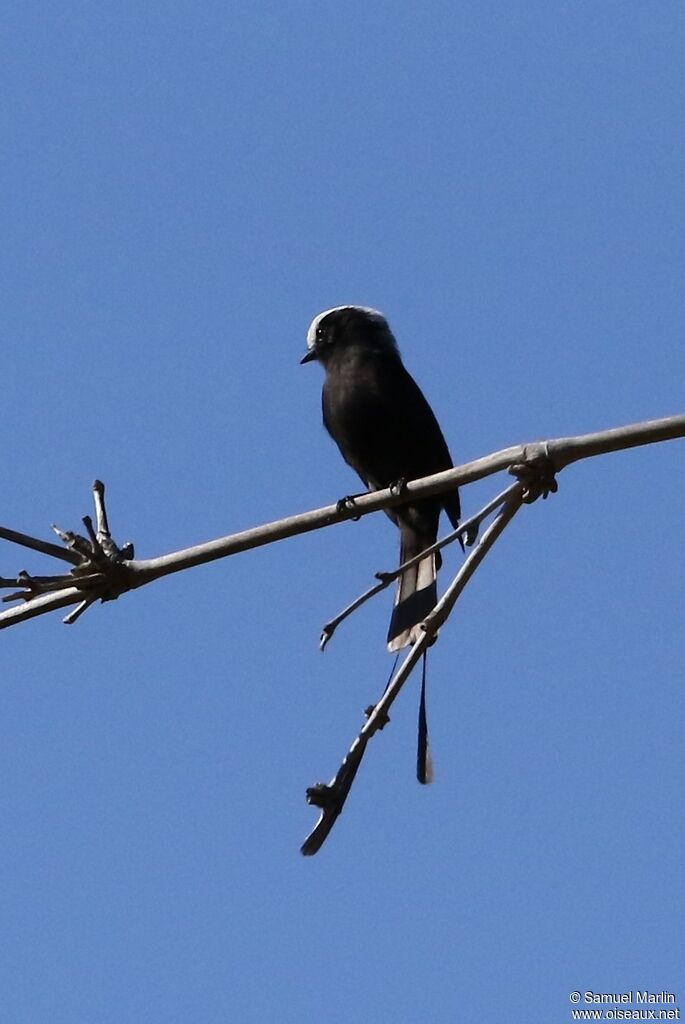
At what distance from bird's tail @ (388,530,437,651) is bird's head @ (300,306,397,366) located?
173 cm

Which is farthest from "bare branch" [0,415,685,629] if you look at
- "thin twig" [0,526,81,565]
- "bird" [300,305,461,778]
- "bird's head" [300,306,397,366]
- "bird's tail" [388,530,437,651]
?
"bird's head" [300,306,397,366]

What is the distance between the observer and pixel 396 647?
4.76 metres

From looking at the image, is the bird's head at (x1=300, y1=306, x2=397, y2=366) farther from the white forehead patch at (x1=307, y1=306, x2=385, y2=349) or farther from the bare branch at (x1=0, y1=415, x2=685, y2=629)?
the bare branch at (x1=0, y1=415, x2=685, y2=629)

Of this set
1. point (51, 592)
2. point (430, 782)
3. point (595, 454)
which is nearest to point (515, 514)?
point (595, 454)

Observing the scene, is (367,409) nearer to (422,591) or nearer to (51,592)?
(422,591)

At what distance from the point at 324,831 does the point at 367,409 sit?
3.92 meters

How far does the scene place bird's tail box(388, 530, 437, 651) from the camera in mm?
4777

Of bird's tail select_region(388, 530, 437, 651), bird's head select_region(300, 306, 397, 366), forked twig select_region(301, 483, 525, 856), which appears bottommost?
forked twig select_region(301, 483, 525, 856)

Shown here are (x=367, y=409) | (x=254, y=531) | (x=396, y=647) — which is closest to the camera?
(x=254, y=531)

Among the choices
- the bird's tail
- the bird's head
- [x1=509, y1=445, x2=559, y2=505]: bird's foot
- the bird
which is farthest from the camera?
the bird's head

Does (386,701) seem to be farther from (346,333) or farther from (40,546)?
(346,333)

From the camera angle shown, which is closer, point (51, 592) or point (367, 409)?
point (51, 592)

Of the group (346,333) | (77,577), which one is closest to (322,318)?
(346,333)

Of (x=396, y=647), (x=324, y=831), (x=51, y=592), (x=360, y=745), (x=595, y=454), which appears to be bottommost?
(x=324, y=831)
